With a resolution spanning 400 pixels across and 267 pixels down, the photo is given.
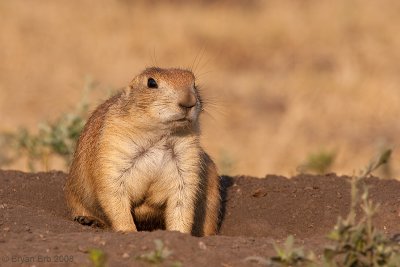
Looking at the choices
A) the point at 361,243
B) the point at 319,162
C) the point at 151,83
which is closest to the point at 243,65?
the point at 319,162

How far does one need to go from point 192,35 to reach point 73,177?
9360 millimetres

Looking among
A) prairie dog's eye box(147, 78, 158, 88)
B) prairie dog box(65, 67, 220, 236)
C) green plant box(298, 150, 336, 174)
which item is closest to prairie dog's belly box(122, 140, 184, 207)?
prairie dog box(65, 67, 220, 236)

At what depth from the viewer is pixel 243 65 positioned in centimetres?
1523

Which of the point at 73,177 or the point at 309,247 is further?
the point at 73,177

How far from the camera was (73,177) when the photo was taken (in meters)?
7.00

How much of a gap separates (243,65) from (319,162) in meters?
Result: 5.92

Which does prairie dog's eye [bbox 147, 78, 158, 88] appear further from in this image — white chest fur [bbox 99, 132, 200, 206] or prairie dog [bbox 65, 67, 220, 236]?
white chest fur [bbox 99, 132, 200, 206]

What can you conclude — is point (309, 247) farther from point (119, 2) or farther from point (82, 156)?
point (119, 2)

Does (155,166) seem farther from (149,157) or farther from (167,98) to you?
(167,98)

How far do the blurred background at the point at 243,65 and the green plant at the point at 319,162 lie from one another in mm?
866

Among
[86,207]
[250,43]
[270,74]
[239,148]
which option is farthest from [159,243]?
[250,43]

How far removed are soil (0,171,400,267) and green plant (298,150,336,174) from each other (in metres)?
1.56

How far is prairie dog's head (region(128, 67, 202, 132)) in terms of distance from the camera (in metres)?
6.05

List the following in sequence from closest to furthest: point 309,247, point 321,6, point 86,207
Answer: point 309,247
point 86,207
point 321,6
